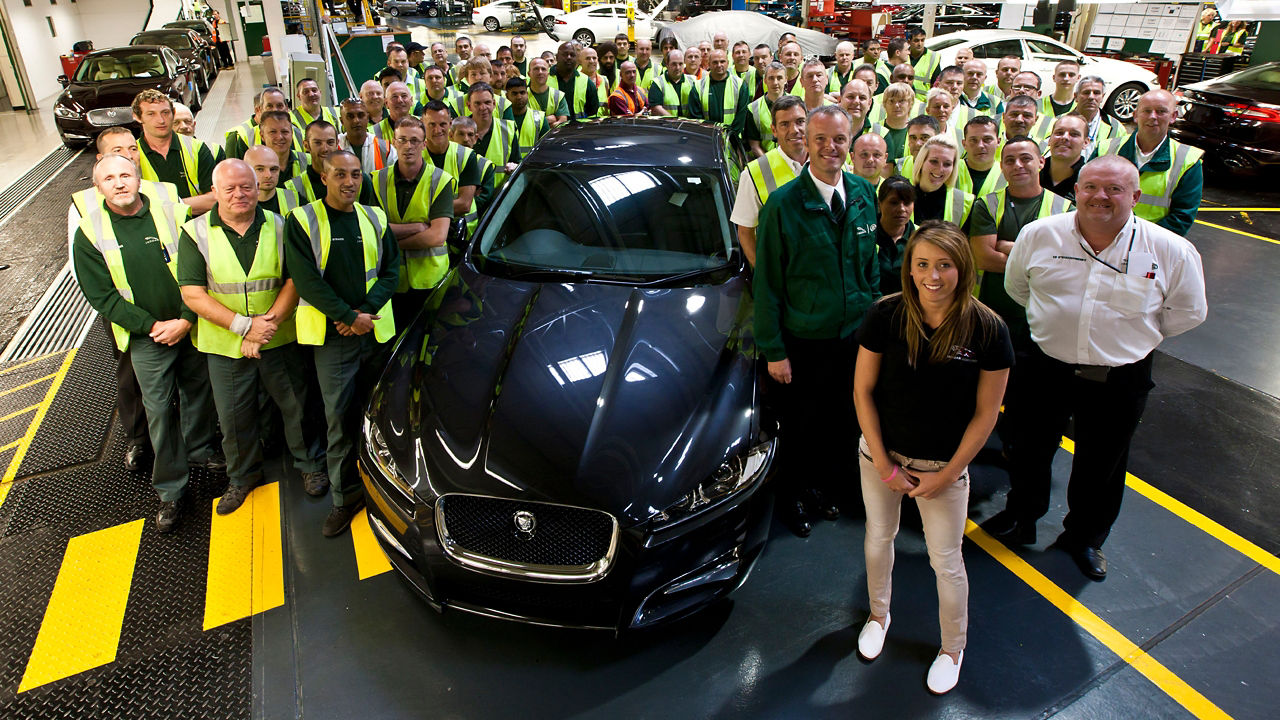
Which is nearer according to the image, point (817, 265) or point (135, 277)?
point (817, 265)

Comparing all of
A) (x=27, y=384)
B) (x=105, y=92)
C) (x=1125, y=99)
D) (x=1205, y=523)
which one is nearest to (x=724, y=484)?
(x=1205, y=523)

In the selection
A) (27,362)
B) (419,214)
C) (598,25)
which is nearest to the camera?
(419,214)

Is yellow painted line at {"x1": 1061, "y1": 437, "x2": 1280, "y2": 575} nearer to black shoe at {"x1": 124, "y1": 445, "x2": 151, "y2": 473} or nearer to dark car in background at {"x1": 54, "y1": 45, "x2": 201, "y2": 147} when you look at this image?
black shoe at {"x1": 124, "y1": 445, "x2": 151, "y2": 473}

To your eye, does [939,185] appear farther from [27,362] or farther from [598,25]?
[598,25]

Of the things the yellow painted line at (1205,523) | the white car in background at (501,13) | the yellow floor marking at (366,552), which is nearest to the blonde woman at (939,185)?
the yellow painted line at (1205,523)

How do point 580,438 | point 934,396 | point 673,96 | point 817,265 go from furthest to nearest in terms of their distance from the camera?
1. point 673,96
2. point 817,265
3. point 580,438
4. point 934,396

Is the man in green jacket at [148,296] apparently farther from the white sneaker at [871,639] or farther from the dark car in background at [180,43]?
the dark car in background at [180,43]

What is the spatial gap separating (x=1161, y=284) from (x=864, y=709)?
5.95ft

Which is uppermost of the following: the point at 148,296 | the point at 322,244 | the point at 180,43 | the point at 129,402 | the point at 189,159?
the point at 180,43

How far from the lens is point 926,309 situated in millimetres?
2141

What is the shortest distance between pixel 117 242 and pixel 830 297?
9.79 ft

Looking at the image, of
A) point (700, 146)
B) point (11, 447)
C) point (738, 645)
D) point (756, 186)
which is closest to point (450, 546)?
point (738, 645)

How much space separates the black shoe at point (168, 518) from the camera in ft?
11.0

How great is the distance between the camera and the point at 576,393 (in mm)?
2621
